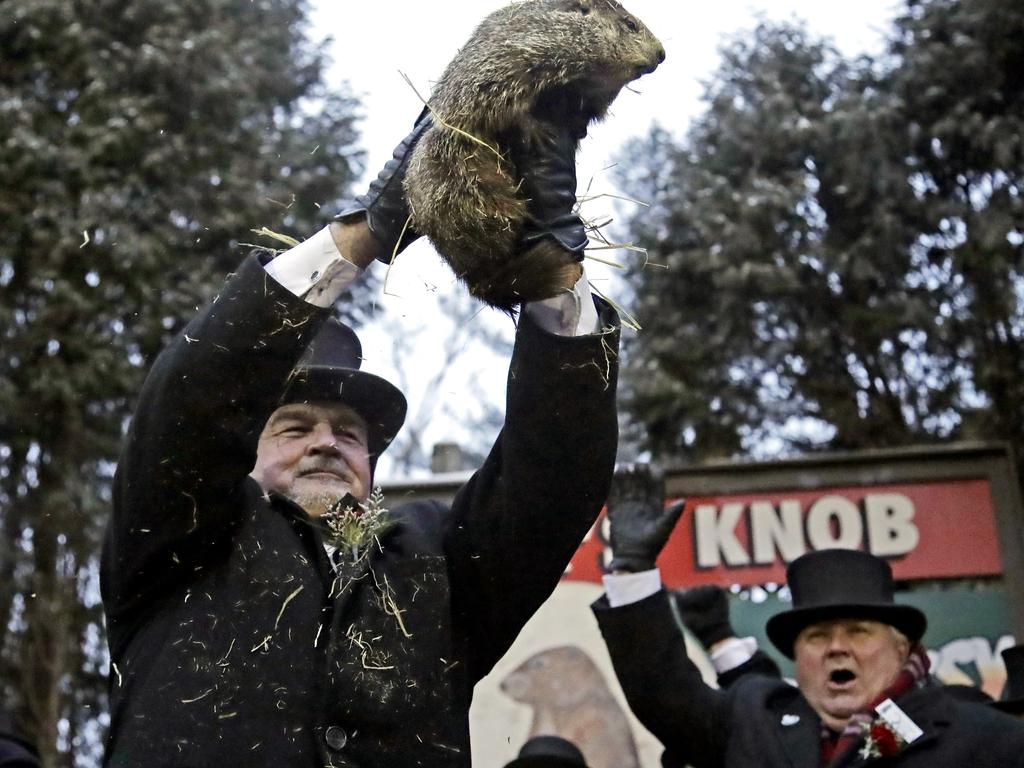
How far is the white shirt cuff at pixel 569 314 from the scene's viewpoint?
261 centimetres

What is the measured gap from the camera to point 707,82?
14.5 m

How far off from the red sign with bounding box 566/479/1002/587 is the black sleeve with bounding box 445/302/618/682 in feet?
21.8

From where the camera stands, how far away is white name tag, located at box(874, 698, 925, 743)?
13.3 ft

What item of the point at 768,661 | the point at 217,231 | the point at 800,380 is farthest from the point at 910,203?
the point at 768,661

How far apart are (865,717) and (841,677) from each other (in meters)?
0.26

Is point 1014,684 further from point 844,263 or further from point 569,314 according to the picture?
point 844,263

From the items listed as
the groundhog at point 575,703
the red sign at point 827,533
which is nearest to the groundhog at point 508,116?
the groundhog at point 575,703

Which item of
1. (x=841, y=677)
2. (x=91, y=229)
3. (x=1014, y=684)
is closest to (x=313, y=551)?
(x=841, y=677)

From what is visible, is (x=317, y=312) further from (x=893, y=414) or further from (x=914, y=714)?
(x=893, y=414)

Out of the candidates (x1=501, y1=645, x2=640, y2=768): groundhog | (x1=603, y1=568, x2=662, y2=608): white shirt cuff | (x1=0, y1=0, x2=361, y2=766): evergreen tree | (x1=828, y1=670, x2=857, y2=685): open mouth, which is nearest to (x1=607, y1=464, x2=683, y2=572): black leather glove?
(x1=603, y1=568, x2=662, y2=608): white shirt cuff

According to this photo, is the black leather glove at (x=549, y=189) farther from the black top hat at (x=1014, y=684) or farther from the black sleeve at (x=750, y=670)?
the black sleeve at (x=750, y=670)

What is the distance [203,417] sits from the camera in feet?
8.36

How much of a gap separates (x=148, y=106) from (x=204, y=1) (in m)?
1.43

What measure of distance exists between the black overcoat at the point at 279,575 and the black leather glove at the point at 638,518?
6.15 ft
